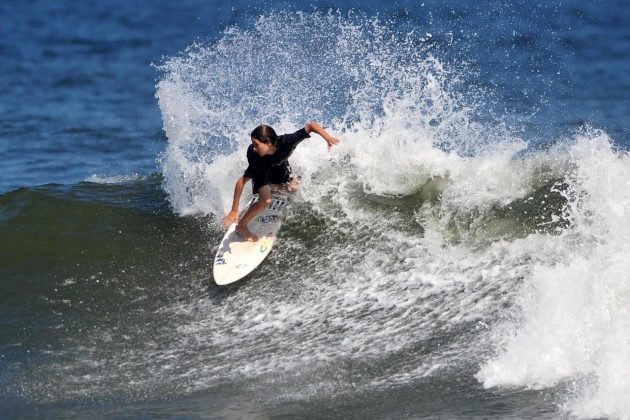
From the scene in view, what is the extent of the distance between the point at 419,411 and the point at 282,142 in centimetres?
361

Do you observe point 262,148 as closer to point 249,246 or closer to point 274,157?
point 274,157

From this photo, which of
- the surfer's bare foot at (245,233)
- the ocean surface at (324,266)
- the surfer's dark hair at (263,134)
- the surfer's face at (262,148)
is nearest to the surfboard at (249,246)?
the surfer's bare foot at (245,233)

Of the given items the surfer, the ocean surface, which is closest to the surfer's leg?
the surfer

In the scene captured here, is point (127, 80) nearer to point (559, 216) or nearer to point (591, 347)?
point (559, 216)

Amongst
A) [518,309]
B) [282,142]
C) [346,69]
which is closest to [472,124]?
[346,69]

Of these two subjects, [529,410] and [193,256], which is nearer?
[529,410]

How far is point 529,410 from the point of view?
258 inches

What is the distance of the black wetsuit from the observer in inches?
371

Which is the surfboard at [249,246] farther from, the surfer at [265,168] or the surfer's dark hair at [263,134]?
the surfer's dark hair at [263,134]

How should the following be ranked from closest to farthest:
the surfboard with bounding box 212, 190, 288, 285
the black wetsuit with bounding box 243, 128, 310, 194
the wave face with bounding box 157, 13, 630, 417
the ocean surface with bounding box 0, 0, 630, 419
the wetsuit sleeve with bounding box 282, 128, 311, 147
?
the ocean surface with bounding box 0, 0, 630, 419 → the wave face with bounding box 157, 13, 630, 417 → the wetsuit sleeve with bounding box 282, 128, 311, 147 → the black wetsuit with bounding box 243, 128, 310, 194 → the surfboard with bounding box 212, 190, 288, 285

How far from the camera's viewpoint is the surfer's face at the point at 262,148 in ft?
30.1

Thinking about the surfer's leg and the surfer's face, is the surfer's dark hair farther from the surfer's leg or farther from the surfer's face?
the surfer's leg

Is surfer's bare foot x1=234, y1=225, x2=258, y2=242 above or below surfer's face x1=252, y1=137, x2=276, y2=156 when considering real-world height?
below

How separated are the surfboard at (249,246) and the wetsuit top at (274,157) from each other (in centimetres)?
39
